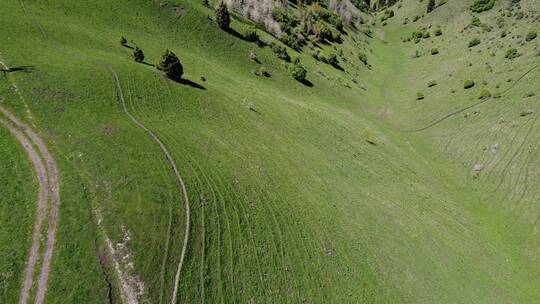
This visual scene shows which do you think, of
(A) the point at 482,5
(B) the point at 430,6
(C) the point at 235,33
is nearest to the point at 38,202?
(C) the point at 235,33

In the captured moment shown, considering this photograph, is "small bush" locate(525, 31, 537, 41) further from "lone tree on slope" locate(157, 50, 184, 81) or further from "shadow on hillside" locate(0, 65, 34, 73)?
"shadow on hillside" locate(0, 65, 34, 73)

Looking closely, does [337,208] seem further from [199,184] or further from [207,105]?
[207,105]

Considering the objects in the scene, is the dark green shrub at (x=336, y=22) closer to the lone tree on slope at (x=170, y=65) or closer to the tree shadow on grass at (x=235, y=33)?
the tree shadow on grass at (x=235, y=33)

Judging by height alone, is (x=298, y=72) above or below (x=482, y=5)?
below

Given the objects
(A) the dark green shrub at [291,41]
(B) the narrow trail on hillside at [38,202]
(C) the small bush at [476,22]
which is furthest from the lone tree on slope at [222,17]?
(C) the small bush at [476,22]

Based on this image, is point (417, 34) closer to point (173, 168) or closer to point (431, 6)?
point (431, 6)
